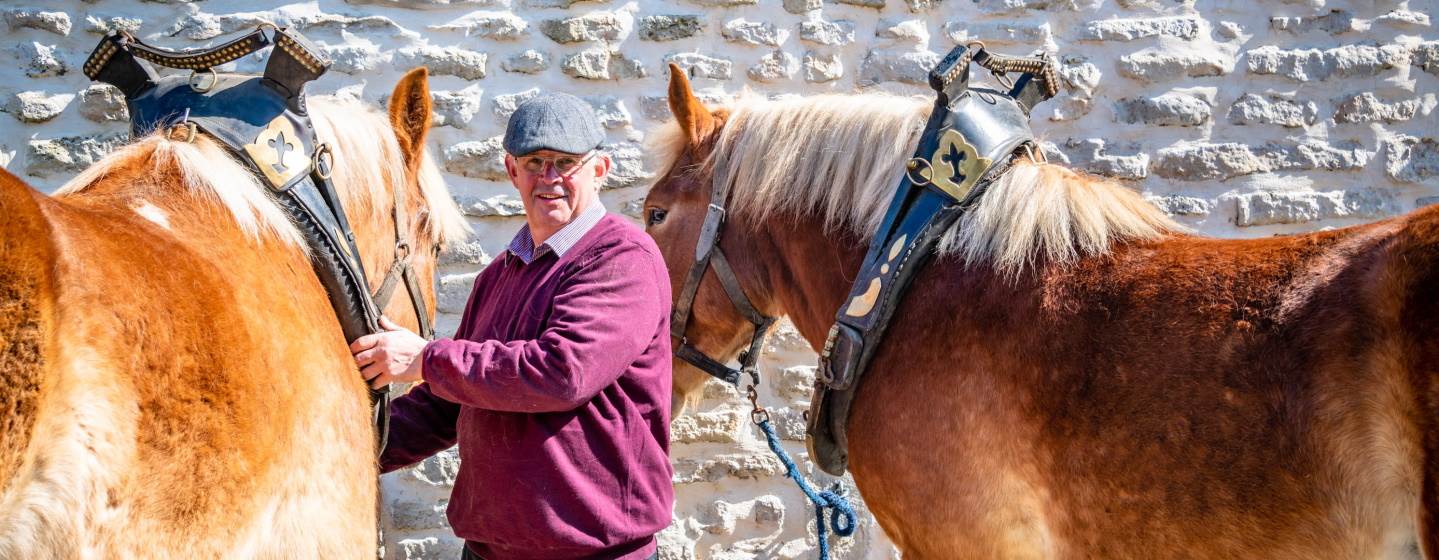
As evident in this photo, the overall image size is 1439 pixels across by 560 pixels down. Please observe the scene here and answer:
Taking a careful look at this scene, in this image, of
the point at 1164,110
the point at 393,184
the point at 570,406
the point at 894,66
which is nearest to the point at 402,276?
the point at 393,184

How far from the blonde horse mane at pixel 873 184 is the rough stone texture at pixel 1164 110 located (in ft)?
5.43

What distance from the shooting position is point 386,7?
3.41 meters

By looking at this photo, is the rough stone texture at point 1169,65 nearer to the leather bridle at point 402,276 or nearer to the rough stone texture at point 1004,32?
the rough stone texture at point 1004,32

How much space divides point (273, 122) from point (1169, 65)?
303 centimetres

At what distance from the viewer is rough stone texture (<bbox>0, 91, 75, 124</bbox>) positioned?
10.6 feet

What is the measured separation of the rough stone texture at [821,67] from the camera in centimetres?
355

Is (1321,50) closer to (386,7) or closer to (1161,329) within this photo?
(1161,329)

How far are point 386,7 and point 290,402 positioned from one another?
2251 millimetres

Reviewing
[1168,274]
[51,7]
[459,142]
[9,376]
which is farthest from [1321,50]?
[51,7]

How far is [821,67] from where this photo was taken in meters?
3.55

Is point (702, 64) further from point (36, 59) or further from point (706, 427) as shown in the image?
point (36, 59)

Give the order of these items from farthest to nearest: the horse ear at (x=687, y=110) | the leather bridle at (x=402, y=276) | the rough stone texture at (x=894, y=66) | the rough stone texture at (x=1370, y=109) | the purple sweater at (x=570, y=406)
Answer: the rough stone texture at (x=1370, y=109)
the rough stone texture at (x=894, y=66)
the horse ear at (x=687, y=110)
the leather bridle at (x=402, y=276)
the purple sweater at (x=570, y=406)

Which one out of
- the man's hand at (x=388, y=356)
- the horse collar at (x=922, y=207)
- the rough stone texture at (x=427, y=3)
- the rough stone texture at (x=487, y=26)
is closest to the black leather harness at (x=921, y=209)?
the horse collar at (x=922, y=207)

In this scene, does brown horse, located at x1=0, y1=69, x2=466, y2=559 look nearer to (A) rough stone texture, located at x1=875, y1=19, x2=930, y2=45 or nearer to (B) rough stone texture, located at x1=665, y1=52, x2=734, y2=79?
(B) rough stone texture, located at x1=665, y1=52, x2=734, y2=79
